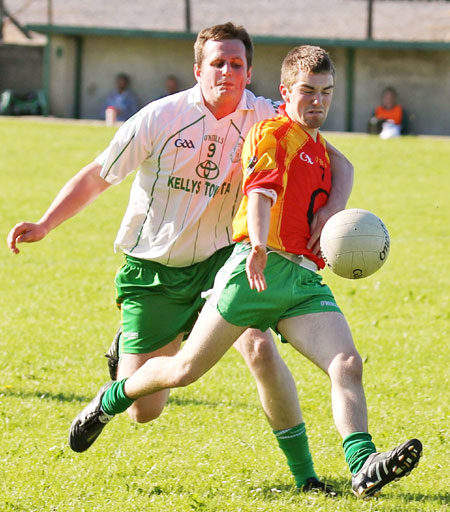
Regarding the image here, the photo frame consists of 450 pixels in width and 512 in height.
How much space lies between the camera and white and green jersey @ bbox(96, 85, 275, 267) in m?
5.53

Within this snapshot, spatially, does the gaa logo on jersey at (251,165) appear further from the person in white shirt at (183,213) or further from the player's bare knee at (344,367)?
the player's bare knee at (344,367)

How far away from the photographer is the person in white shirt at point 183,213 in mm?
5328

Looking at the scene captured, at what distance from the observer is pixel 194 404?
7051 mm

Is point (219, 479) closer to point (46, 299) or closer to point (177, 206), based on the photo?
point (177, 206)

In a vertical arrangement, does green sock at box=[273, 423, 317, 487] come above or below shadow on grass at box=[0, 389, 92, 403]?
above

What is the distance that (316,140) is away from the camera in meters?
5.07

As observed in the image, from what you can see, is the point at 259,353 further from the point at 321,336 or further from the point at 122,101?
the point at 122,101

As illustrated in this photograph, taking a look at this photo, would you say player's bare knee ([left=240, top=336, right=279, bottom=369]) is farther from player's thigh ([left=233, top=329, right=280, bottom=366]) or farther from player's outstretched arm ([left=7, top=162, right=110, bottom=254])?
player's outstretched arm ([left=7, top=162, right=110, bottom=254])

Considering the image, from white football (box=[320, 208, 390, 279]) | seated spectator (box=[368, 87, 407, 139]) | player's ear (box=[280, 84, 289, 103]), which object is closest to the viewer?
white football (box=[320, 208, 390, 279])

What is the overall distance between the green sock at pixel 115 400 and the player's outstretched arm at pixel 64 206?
888 mm

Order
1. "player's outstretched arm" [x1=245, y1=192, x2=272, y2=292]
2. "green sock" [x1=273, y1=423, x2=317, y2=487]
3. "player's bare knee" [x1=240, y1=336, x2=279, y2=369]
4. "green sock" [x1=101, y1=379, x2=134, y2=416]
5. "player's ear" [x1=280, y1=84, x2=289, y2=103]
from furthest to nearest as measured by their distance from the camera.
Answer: "green sock" [x1=101, y1=379, x2=134, y2=416] < "green sock" [x1=273, y1=423, x2=317, y2=487] < "player's bare knee" [x1=240, y1=336, x2=279, y2=369] < "player's ear" [x1=280, y1=84, x2=289, y2=103] < "player's outstretched arm" [x1=245, y1=192, x2=272, y2=292]

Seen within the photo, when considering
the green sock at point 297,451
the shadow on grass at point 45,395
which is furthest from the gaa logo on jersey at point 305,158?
the shadow on grass at point 45,395

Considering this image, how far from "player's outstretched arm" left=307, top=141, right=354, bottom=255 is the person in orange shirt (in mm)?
31

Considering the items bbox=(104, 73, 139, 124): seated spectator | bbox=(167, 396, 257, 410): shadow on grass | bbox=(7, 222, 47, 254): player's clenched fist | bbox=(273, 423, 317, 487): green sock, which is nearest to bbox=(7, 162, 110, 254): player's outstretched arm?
bbox=(7, 222, 47, 254): player's clenched fist
